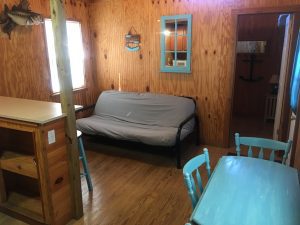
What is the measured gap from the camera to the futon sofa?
3451 mm

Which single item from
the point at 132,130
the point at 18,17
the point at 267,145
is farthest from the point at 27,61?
the point at 267,145

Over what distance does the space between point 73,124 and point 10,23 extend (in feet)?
6.15

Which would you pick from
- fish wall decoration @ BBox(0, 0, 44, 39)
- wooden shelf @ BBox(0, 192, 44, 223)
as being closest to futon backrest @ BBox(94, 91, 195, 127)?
fish wall decoration @ BBox(0, 0, 44, 39)

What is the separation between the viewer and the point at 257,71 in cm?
555

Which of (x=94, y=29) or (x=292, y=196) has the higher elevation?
(x=94, y=29)

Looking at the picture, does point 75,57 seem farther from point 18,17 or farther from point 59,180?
point 59,180

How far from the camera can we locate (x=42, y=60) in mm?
3740

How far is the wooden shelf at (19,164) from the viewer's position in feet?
7.25

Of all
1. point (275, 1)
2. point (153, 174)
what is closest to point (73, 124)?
point (153, 174)

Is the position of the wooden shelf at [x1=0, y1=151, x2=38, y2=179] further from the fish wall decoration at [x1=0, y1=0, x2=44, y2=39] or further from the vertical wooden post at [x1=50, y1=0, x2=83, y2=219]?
the fish wall decoration at [x1=0, y1=0, x2=44, y2=39]

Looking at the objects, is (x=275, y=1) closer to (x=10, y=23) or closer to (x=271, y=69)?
(x=271, y=69)

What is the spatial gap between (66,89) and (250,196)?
1600 millimetres

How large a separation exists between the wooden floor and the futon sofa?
306 mm

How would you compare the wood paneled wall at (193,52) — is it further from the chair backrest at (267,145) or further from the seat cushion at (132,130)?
the chair backrest at (267,145)
